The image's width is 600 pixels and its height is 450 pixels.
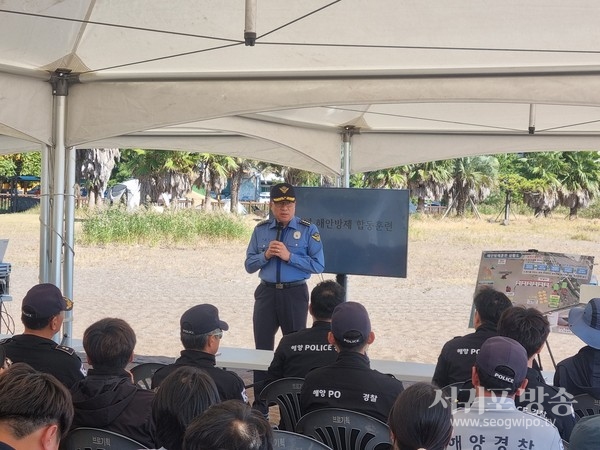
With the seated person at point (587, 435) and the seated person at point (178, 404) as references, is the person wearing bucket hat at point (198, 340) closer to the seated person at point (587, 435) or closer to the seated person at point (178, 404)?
the seated person at point (178, 404)

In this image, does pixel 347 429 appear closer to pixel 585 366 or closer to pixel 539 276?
pixel 585 366

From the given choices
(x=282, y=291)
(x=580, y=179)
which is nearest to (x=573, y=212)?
(x=580, y=179)

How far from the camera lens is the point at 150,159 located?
3428 centimetres

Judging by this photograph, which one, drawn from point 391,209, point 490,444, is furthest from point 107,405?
point 391,209

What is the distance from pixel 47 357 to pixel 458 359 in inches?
77.2

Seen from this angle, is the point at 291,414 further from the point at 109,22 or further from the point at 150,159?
the point at 150,159

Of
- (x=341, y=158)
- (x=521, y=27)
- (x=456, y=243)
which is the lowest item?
(x=456, y=243)

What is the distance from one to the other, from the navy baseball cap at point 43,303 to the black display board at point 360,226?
11.3 feet

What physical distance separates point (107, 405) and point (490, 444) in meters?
1.37

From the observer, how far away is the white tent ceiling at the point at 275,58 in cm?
438

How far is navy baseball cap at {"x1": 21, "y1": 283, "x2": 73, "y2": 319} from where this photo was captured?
Result: 3.52 metres

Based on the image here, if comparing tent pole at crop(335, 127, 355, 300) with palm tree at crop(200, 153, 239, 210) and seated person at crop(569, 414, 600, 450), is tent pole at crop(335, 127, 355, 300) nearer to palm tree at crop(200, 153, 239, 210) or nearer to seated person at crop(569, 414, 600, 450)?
seated person at crop(569, 414, 600, 450)

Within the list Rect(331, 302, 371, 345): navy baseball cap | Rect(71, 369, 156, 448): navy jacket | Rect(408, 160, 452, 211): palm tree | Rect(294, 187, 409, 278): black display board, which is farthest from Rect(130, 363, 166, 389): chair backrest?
Rect(408, 160, 452, 211): palm tree

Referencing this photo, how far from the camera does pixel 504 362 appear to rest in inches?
101
